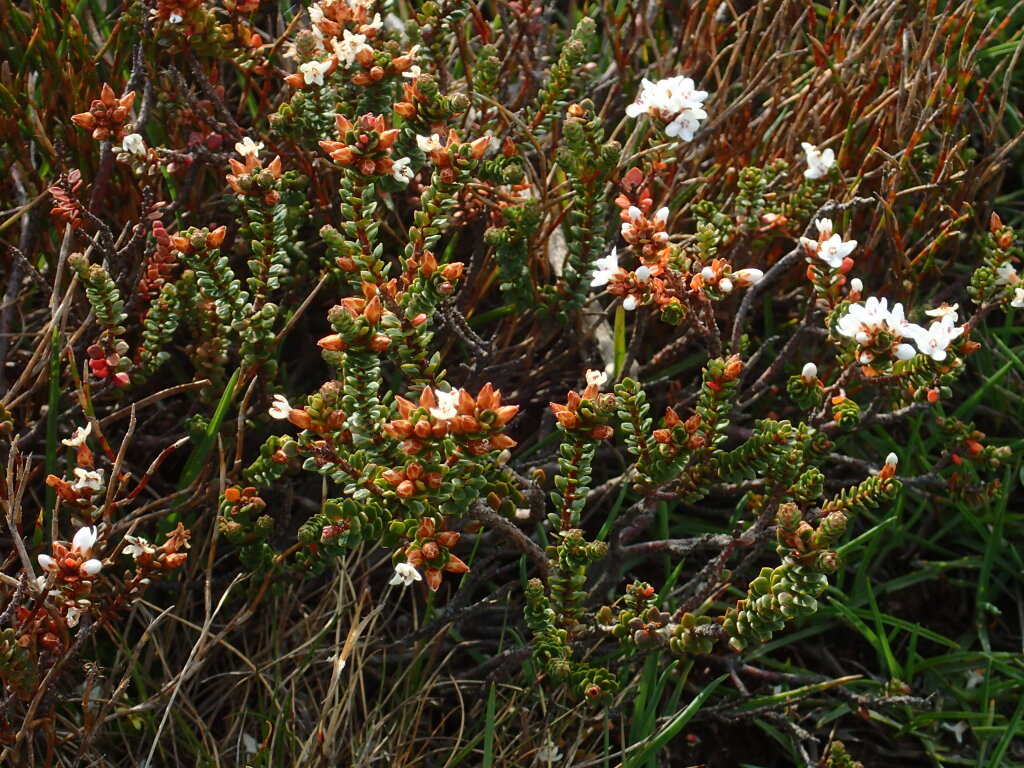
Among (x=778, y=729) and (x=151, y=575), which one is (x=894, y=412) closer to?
(x=778, y=729)

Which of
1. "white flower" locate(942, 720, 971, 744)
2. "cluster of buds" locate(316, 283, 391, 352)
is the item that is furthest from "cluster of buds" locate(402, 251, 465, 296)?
"white flower" locate(942, 720, 971, 744)

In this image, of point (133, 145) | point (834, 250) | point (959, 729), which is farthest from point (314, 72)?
point (959, 729)

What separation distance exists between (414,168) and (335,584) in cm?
91

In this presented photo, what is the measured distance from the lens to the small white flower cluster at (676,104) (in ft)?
6.79

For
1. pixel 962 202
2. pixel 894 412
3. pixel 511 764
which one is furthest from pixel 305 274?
pixel 962 202

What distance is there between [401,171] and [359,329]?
16.9 inches

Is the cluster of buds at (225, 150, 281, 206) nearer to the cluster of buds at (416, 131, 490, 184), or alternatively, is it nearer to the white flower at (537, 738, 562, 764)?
the cluster of buds at (416, 131, 490, 184)

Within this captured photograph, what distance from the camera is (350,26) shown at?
91.0 inches

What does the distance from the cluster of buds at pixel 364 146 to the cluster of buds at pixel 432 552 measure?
641mm

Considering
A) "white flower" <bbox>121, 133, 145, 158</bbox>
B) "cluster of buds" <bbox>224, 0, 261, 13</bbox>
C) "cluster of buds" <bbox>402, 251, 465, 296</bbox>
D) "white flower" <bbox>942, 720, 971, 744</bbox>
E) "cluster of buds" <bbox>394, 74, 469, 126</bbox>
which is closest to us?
"cluster of buds" <bbox>402, 251, 465, 296</bbox>

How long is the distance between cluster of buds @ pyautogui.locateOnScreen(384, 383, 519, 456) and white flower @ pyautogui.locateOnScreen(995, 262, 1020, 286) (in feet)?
3.92

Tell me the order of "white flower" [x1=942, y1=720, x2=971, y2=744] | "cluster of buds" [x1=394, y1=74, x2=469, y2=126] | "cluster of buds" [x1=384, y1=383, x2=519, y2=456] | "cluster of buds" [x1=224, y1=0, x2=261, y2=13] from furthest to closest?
"white flower" [x1=942, y1=720, x2=971, y2=744]
"cluster of buds" [x1=224, y1=0, x2=261, y2=13]
"cluster of buds" [x1=394, y1=74, x2=469, y2=126]
"cluster of buds" [x1=384, y1=383, x2=519, y2=456]

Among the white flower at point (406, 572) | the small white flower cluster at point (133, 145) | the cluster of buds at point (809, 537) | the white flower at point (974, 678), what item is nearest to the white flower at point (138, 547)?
the white flower at point (406, 572)

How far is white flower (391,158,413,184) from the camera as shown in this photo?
1.89m
